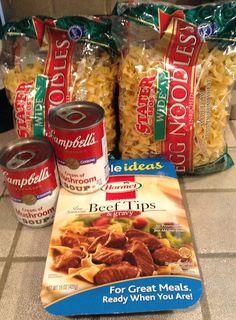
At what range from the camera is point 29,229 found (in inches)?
25.2

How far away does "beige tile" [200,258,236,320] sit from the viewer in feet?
1.61

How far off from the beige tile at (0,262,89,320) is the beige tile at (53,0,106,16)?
0.57 meters

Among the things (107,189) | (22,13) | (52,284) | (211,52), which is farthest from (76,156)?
(22,13)

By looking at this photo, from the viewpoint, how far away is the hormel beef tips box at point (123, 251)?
47cm

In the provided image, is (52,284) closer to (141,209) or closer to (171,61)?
(141,209)

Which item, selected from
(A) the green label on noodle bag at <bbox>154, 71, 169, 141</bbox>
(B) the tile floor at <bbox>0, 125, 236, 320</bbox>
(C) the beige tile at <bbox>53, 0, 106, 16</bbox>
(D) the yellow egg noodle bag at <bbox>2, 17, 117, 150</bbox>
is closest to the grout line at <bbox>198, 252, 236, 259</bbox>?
(B) the tile floor at <bbox>0, 125, 236, 320</bbox>

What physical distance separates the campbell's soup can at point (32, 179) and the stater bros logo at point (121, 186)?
9 cm

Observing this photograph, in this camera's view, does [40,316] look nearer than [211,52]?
Yes

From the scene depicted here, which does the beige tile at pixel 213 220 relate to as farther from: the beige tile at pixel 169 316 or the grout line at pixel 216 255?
the beige tile at pixel 169 316

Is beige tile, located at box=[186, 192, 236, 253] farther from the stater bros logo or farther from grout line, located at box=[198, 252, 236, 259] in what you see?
the stater bros logo

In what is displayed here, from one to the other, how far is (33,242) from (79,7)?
1.77ft

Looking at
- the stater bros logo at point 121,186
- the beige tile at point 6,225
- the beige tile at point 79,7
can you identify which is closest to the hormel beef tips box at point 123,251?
the stater bros logo at point 121,186

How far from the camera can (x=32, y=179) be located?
0.58 m

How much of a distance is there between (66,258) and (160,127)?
312 millimetres
